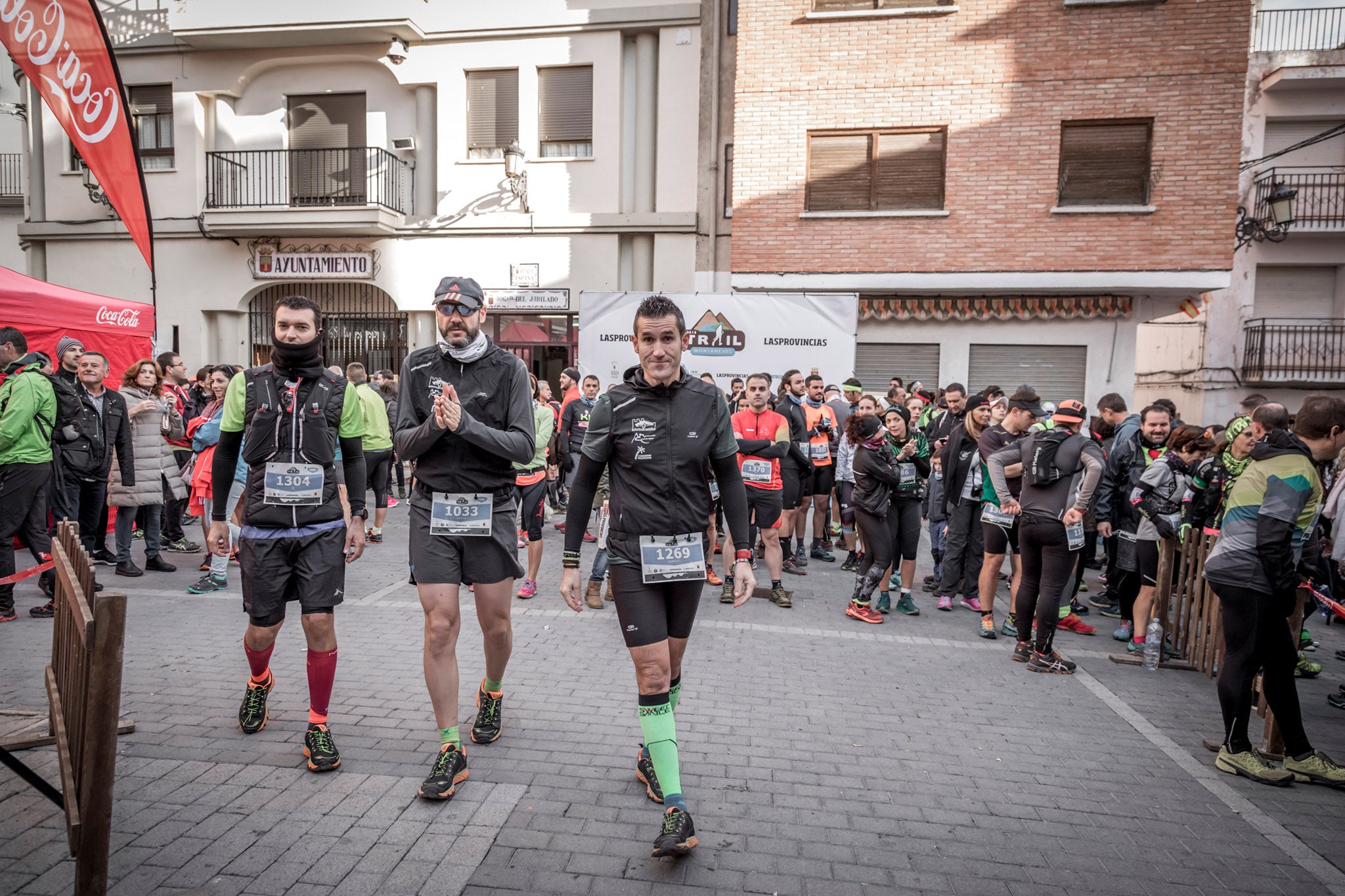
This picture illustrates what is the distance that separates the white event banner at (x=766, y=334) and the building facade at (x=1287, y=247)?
31.9ft

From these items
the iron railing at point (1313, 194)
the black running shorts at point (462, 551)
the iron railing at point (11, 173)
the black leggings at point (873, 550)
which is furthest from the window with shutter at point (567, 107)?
the iron railing at point (11, 173)

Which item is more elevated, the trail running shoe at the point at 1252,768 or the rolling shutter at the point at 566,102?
the rolling shutter at the point at 566,102

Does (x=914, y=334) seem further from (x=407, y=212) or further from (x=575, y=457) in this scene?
(x=407, y=212)

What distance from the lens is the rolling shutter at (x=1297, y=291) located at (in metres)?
18.5

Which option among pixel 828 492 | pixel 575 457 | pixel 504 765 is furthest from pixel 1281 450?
pixel 575 457

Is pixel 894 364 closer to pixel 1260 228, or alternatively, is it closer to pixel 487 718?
pixel 1260 228

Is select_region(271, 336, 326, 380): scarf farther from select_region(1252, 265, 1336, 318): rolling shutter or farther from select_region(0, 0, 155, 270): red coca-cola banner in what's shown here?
select_region(1252, 265, 1336, 318): rolling shutter

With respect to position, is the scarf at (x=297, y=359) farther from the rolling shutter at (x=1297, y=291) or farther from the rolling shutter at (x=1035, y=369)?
the rolling shutter at (x=1297, y=291)

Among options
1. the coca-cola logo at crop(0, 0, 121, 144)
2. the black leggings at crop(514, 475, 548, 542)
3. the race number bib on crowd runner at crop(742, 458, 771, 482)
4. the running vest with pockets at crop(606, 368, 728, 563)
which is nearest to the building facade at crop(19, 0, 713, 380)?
the coca-cola logo at crop(0, 0, 121, 144)

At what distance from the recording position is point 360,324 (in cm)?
1689

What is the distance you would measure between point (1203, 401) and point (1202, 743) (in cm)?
1750

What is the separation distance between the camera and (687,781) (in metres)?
3.75

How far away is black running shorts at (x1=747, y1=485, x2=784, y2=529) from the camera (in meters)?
7.36

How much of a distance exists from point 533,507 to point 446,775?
12.4 feet
